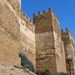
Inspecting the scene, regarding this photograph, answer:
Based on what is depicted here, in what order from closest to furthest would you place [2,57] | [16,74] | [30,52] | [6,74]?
[6,74]
[16,74]
[2,57]
[30,52]

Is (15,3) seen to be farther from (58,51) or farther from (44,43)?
(58,51)

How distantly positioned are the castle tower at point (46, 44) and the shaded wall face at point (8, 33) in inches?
254

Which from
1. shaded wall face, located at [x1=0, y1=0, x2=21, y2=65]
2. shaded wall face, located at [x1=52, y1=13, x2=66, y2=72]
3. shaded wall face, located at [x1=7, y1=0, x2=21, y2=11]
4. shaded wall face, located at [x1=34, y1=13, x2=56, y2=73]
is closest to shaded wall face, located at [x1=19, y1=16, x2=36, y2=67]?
shaded wall face, located at [x1=34, y1=13, x2=56, y2=73]

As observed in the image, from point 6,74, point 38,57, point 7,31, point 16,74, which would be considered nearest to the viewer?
point 6,74

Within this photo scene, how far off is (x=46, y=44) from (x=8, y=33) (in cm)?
777

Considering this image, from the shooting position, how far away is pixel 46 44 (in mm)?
13828

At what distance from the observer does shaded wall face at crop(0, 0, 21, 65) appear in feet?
19.1

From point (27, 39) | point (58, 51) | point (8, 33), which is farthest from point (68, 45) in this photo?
point (8, 33)

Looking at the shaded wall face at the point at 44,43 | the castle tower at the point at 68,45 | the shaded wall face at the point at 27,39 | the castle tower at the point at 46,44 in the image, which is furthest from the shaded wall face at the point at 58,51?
the castle tower at the point at 68,45

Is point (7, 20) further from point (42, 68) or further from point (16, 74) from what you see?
point (42, 68)

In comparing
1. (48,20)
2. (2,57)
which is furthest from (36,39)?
(2,57)

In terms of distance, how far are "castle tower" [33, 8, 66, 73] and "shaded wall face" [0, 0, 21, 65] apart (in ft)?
21.2

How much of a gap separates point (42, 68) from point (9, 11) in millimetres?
7719

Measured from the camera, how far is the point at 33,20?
15602 millimetres
